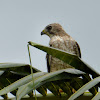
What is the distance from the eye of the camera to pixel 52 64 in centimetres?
472

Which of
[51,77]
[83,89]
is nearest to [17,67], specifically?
[51,77]

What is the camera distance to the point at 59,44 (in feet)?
15.4

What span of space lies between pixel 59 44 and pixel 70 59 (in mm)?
2800

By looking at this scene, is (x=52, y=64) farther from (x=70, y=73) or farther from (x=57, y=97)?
(x=70, y=73)

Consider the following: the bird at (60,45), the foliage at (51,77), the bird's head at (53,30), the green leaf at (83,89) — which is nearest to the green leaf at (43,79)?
the foliage at (51,77)

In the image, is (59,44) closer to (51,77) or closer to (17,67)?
(17,67)

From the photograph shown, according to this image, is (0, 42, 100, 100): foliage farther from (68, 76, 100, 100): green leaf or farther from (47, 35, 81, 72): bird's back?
(47, 35, 81, 72): bird's back

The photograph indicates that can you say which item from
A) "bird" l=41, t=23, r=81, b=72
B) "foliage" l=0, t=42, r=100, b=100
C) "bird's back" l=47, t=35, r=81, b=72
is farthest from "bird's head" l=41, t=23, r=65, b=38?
"foliage" l=0, t=42, r=100, b=100

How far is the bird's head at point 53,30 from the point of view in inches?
200

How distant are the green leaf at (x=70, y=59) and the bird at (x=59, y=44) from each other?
257 centimetres

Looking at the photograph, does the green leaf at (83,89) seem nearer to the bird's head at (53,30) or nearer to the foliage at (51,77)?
the foliage at (51,77)

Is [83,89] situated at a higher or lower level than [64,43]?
higher

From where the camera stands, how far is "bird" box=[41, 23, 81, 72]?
15.3 feet

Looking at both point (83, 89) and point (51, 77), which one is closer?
point (83, 89)
